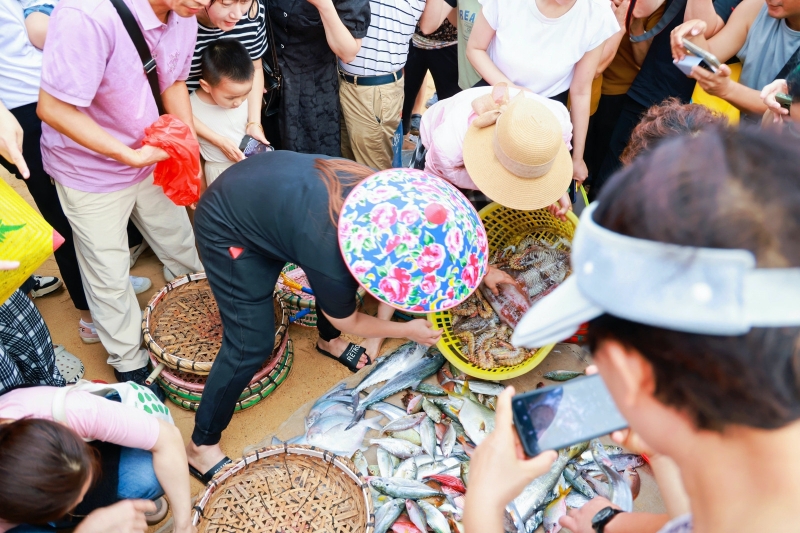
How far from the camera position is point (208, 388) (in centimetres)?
263

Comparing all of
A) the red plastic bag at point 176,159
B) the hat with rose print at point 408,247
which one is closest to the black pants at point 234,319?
the red plastic bag at point 176,159

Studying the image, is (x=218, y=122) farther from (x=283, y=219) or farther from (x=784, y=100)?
(x=784, y=100)

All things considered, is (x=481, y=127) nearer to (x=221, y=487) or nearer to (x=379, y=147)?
(x=379, y=147)

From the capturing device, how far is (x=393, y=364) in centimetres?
329

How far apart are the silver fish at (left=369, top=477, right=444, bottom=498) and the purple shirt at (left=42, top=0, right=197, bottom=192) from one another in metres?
1.94

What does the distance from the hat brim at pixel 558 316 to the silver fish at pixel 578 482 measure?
2.14 metres

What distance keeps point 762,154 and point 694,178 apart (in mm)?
94

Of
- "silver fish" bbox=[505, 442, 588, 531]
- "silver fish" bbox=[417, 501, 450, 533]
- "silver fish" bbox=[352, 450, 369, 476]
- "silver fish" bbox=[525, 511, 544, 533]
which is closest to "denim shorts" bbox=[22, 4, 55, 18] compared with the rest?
"silver fish" bbox=[352, 450, 369, 476]

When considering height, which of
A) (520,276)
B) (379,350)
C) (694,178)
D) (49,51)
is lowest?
(379,350)

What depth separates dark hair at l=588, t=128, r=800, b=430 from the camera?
688 millimetres

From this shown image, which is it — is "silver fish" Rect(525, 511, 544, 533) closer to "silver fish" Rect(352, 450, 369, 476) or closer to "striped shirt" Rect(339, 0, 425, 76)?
"silver fish" Rect(352, 450, 369, 476)

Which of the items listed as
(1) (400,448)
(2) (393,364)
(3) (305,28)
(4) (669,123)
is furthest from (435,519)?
(3) (305,28)

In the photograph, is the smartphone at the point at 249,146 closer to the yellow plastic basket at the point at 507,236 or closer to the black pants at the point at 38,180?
the black pants at the point at 38,180

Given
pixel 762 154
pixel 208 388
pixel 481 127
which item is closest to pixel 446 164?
pixel 481 127
